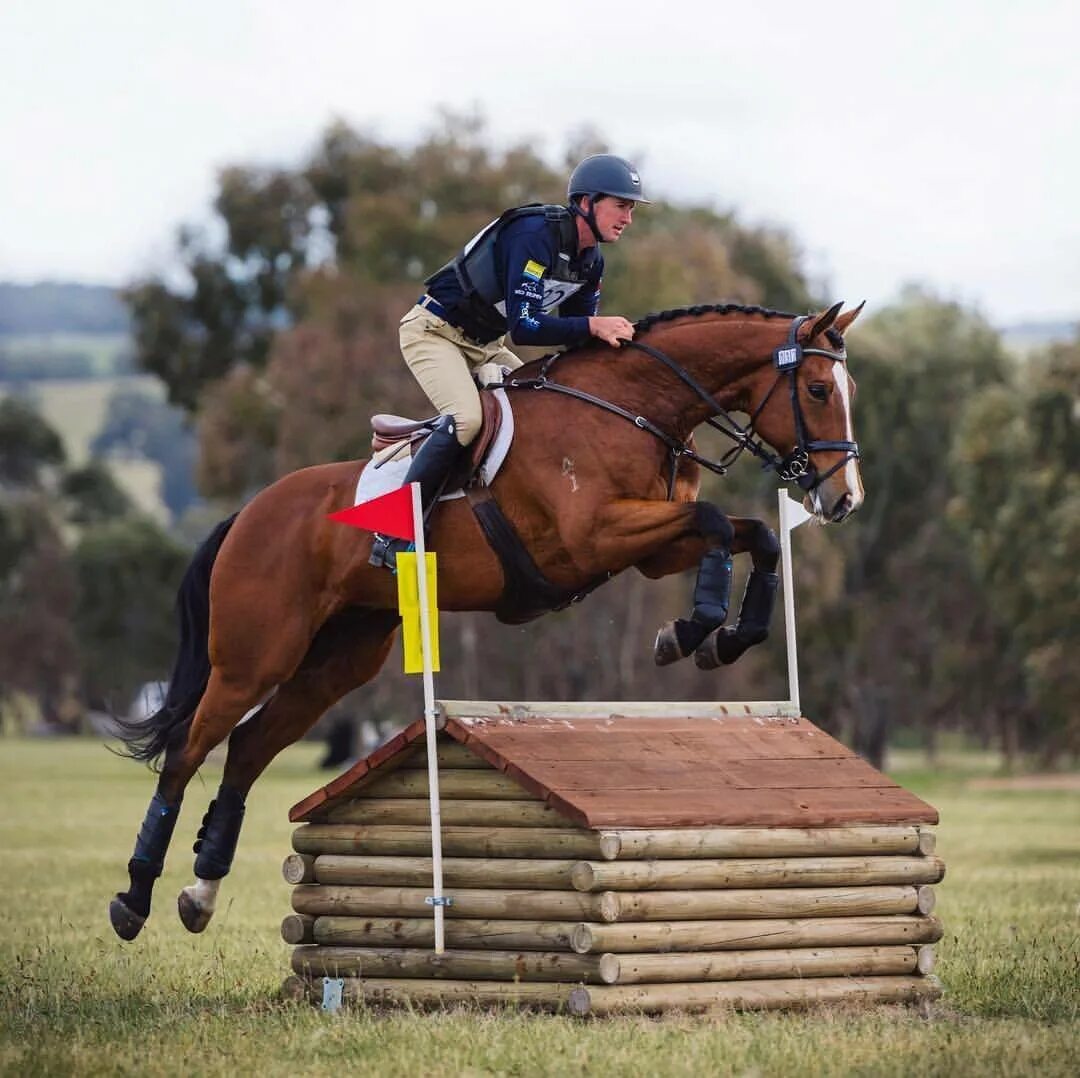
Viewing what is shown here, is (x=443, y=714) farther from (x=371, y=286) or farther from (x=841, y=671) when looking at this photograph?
(x=841, y=671)

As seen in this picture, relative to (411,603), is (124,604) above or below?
below

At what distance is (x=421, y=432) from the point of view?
8.49 meters

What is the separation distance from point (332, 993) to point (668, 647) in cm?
188

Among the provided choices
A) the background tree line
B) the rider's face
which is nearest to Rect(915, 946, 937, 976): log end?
the rider's face

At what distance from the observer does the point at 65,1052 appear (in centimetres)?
680

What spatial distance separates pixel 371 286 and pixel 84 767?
40.3 ft

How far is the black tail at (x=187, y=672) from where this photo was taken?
9422 mm

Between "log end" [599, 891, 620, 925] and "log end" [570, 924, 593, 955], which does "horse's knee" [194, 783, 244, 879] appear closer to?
"log end" [570, 924, 593, 955]

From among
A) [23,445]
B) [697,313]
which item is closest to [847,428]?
[697,313]

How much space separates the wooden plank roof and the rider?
103 centimetres

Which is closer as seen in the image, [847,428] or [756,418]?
[847,428]

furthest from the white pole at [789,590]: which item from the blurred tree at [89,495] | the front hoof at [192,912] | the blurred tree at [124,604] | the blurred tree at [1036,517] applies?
the blurred tree at [89,495]

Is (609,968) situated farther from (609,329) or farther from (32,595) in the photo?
(32,595)

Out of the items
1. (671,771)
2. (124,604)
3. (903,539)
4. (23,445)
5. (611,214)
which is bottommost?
(124,604)
